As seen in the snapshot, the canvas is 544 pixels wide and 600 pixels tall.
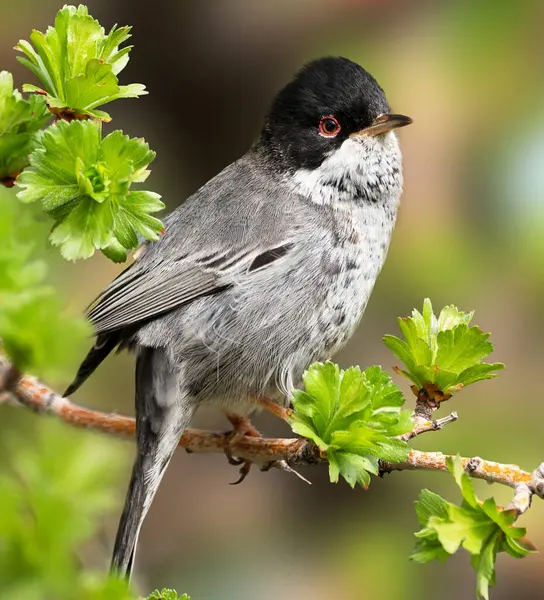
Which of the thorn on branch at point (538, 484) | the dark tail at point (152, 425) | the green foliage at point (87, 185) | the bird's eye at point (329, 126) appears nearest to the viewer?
the green foliage at point (87, 185)

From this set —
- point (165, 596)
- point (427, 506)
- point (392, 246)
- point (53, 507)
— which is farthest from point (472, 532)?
point (392, 246)

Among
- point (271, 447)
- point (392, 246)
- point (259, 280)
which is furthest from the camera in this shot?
point (392, 246)

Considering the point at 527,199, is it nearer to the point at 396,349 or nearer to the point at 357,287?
the point at 357,287

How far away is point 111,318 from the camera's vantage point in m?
1.83

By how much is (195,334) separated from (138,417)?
0.21 m

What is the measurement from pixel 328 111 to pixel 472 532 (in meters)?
1.27

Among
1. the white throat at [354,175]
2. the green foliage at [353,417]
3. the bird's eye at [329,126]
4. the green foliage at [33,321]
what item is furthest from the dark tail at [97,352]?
the green foliage at [33,321]

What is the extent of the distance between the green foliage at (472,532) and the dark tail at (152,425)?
2.60 ft

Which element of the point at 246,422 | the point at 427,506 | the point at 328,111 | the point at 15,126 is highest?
the point at 15,126

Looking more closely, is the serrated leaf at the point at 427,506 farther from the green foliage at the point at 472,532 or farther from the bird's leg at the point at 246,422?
the bird's leg at the point at 246,422

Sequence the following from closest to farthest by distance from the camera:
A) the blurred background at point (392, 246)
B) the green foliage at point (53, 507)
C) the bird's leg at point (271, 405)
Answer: the green foliage at point (53, 507) < the bird's leg at point (271, 405) < the blurred background at point (392, 246)

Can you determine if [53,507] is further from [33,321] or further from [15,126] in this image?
[15,126]

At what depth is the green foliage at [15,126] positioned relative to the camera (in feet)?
3.44

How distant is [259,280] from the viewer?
6.48ft
